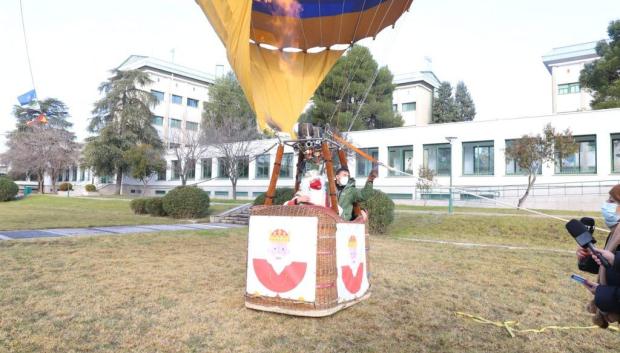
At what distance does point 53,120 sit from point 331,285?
67829mm

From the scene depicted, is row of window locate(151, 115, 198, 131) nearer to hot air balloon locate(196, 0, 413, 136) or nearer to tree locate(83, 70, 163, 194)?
tree locate(83, 70, 163, 194)

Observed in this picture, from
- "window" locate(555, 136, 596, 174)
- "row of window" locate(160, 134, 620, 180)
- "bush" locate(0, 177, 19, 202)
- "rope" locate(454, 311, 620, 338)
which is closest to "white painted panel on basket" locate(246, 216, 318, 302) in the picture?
"rope" locate(454, 311, 620, 338)

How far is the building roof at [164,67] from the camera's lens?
60.5 meters

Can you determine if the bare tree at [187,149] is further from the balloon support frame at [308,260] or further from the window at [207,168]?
the balloon support frame at [308,260]

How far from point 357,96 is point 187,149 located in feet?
54.4

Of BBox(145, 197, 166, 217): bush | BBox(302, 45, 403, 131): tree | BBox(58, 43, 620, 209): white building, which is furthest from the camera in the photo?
BBox(302, 45, 403, 131): tree

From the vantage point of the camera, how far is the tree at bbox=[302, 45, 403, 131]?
35.7 m

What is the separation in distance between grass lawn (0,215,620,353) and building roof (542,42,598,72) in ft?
158

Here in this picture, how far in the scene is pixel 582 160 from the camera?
2902 cm

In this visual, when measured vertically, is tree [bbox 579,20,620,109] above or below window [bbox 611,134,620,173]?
Result: above

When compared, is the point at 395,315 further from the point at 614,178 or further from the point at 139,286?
the point at 614,178

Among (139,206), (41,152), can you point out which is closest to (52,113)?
(41,152)

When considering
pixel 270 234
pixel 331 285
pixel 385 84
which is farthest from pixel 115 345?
pixel 385 84

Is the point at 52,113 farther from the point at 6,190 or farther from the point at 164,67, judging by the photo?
the point at 6,190
